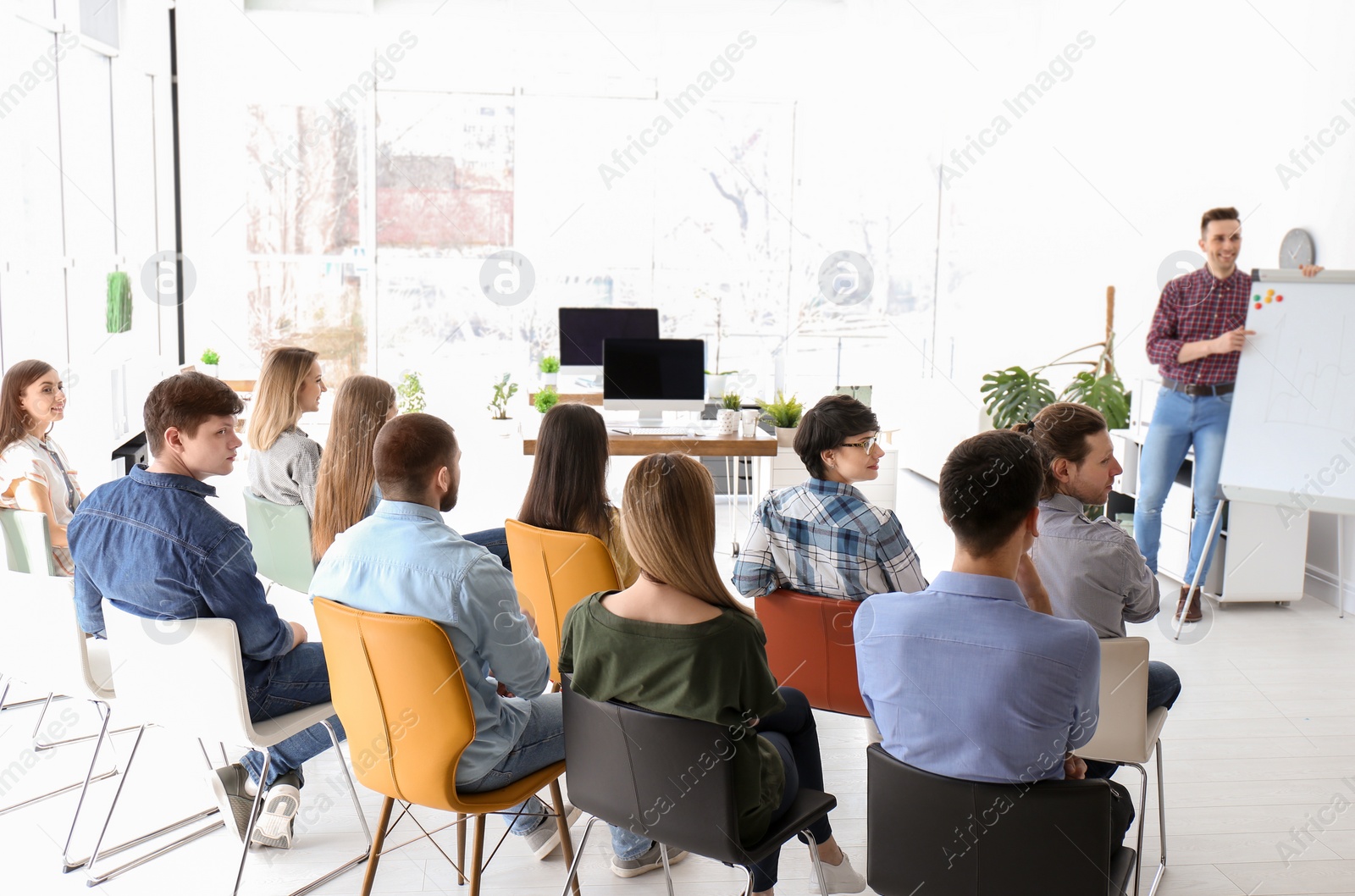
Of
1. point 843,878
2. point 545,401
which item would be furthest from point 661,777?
point 545,401

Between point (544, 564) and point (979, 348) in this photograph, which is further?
point (979, 348)

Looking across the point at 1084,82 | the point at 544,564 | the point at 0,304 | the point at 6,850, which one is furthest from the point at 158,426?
the point at 1084,82

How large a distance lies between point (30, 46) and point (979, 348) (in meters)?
6.18

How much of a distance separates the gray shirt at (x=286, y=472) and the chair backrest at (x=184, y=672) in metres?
1.30

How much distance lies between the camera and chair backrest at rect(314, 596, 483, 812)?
76.9 inches

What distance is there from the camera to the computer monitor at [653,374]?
18.0ft

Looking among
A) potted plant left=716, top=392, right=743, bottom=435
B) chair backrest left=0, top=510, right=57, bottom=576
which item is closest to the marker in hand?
potted plant left=716, top=392, right=743, bottom=435

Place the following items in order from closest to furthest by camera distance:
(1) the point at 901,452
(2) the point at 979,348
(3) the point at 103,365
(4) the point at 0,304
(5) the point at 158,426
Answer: (5) the point at 158,426 → (4) the point at 0,304 → (3) the point at 103,365 → (2) the point at 979,348 → (1) the point at 901,452

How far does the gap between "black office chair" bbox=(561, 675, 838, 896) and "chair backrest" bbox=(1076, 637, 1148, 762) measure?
706mm

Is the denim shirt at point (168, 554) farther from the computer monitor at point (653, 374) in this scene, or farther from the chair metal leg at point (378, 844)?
the computer monitor at point (653, 374)

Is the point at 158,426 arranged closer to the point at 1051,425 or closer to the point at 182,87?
the point at 1051,425

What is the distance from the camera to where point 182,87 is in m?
8.20

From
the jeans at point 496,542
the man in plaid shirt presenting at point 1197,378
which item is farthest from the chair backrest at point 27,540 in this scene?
the man in plaid shirt presenting at point 1197,378

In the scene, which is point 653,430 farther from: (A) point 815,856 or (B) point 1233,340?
(A) point 815,856
